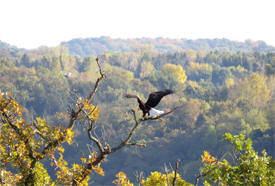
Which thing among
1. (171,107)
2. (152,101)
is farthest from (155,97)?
(171,107)

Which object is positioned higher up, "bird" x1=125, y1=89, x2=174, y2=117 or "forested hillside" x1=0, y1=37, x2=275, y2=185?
"bird" x1=125, y1=89, x2=174, y2=117

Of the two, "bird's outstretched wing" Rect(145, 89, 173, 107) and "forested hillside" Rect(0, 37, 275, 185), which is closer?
"bird's outstretched wing" Rect(145, 89, 173, 107)

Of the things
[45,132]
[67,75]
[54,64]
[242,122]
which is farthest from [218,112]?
[45,132]

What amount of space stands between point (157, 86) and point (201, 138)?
123ft

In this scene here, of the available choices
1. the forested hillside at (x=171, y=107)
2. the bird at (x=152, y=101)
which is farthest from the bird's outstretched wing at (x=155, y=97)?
the forested hillside at (x=171, y=107)

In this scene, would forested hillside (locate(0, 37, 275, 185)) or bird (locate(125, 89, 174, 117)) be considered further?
forested hillside (locate(0, 37, 275, 185))

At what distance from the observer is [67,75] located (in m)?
124

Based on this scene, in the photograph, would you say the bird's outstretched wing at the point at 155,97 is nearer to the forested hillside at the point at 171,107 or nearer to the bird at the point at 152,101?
the bird at the point at 152,101

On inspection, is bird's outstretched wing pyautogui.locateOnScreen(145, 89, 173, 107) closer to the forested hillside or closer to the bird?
the bird

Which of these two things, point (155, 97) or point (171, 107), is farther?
point (171, 107)

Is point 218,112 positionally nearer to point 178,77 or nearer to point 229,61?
point 178,77

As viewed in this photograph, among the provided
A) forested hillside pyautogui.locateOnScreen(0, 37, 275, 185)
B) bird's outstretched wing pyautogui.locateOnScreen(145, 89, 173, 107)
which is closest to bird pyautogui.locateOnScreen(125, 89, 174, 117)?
bird's outstretched wing pyautogui.locateOnScreen(145, 89, 173, 107)

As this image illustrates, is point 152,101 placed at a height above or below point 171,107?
above

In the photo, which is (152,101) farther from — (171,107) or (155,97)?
(171,107)
